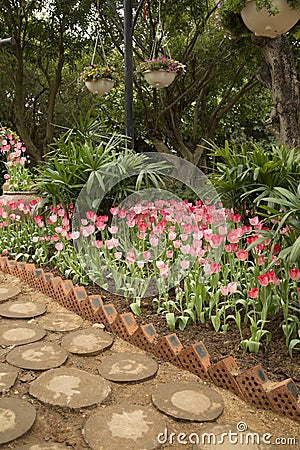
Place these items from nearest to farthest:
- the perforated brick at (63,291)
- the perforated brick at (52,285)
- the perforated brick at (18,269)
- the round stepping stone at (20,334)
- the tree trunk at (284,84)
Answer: the round stepping stone at (20,334) < the perforated brick at (63,291) < the perforated brick at (52,285) < the perforated brick at (18,269) < the tree trunk at (284,84)

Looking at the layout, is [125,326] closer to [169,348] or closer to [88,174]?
[169,348]

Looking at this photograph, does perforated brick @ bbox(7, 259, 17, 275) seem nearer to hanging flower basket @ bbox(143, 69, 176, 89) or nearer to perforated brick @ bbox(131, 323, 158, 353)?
perforated brick @ bbox(131, 323, 158, 353)

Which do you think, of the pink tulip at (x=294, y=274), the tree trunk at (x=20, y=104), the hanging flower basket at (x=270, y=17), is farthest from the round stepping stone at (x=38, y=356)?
the tree trunk at (x=20, y=104)

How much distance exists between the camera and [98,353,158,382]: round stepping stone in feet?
6.39

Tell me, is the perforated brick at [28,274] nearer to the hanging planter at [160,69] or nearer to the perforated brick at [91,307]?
the perforated brick at [91,307]

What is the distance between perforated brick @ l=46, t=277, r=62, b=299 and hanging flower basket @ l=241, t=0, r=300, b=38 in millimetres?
2271

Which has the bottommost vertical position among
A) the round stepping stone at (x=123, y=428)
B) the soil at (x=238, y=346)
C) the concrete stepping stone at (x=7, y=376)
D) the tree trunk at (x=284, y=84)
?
the round stepping stone at (x=123, y=428)

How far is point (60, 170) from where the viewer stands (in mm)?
3699

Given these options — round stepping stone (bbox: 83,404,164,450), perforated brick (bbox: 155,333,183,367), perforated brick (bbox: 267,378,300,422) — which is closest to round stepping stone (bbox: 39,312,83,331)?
perforated brick (bbox: 155,333,183,367)

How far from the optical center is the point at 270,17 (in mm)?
3160

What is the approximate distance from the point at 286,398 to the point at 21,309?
1756 millimetres

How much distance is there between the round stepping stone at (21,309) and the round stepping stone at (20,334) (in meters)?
0.15

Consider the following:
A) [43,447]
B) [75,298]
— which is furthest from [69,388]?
[75,298]

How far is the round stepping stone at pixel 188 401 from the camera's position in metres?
1.63
